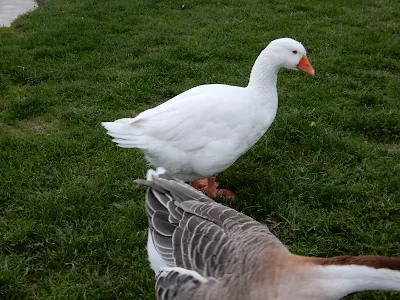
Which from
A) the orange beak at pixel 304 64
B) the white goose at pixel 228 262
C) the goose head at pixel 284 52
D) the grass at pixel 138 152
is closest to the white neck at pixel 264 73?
the goose head at pixel 284 52

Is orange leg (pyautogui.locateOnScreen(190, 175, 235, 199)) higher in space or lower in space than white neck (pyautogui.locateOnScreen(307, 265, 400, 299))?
lower

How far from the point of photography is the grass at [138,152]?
3053 mm

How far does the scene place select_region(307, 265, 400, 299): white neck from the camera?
1565 mm

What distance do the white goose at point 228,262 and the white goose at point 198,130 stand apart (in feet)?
1.56

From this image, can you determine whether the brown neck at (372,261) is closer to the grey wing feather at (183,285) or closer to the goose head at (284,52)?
the grey wing feather at (183,285)

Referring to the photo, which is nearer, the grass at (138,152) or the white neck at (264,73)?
the grass at (138,152)

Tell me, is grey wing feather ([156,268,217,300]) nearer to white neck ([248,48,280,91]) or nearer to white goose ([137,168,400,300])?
white goose ([137,168,400,300])

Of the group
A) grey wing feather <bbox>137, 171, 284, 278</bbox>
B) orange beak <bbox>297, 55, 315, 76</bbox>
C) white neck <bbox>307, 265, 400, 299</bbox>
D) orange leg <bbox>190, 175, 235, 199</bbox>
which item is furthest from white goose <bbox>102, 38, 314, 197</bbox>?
white neck <bbox>307, 265, 400, 299</bbox>

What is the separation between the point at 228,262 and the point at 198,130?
1236 millimetres

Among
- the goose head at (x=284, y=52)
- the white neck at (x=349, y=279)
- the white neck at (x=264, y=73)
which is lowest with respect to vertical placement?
the white neck at (x=349, y=279)

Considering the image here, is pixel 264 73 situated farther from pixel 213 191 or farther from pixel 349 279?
pixel 349 279

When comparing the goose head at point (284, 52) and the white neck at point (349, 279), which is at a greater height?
the goose head at point (284, 52)

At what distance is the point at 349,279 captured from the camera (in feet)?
5.49

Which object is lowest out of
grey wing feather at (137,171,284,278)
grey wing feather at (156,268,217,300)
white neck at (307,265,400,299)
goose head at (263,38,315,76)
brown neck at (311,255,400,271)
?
grey wing feather at (156,268,217,300)
